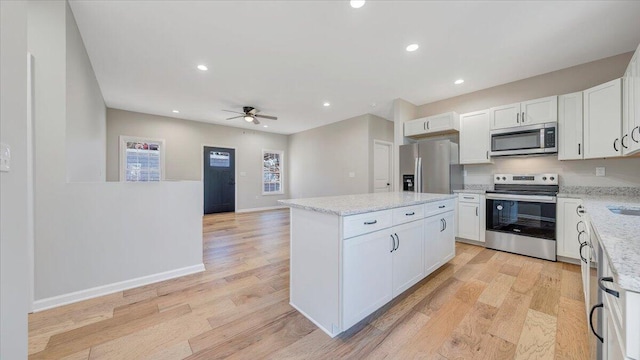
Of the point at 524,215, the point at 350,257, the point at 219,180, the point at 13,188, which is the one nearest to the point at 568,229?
the point at 524,215

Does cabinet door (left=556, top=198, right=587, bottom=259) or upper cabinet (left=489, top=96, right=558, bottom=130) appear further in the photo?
upper cabinet (left=489, top=96, right=558, bottom=130)

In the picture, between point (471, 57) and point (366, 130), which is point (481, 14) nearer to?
point (471, 57)

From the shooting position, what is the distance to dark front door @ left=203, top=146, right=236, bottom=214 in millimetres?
6551

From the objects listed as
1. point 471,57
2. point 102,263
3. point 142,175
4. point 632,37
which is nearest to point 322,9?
point 471,57

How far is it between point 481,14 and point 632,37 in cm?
190

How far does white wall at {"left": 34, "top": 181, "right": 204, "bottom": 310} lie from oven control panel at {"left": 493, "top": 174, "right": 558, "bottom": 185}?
171 inches

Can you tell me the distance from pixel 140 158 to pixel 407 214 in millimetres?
6375

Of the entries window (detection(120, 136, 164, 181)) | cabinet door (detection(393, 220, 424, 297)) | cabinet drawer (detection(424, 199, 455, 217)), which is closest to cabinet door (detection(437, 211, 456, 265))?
cabinet drawer (detection(424, 199, 455, 217))

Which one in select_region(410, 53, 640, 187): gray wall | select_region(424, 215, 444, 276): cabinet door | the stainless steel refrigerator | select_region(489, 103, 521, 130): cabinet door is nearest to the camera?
select_region(424, 215, 444, 276): cabinet door

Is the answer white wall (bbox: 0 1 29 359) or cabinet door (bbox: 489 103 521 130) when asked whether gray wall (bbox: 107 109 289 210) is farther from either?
cabinet door (bbox: 489 103 521 130)

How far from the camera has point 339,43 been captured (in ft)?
8.87

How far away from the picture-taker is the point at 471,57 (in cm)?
297

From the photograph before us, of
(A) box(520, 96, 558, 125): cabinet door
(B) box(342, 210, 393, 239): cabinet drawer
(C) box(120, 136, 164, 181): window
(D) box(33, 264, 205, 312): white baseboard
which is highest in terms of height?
(A) box(520, 96, 558, 125): cabinet door

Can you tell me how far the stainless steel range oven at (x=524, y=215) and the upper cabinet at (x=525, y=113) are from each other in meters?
0.78
